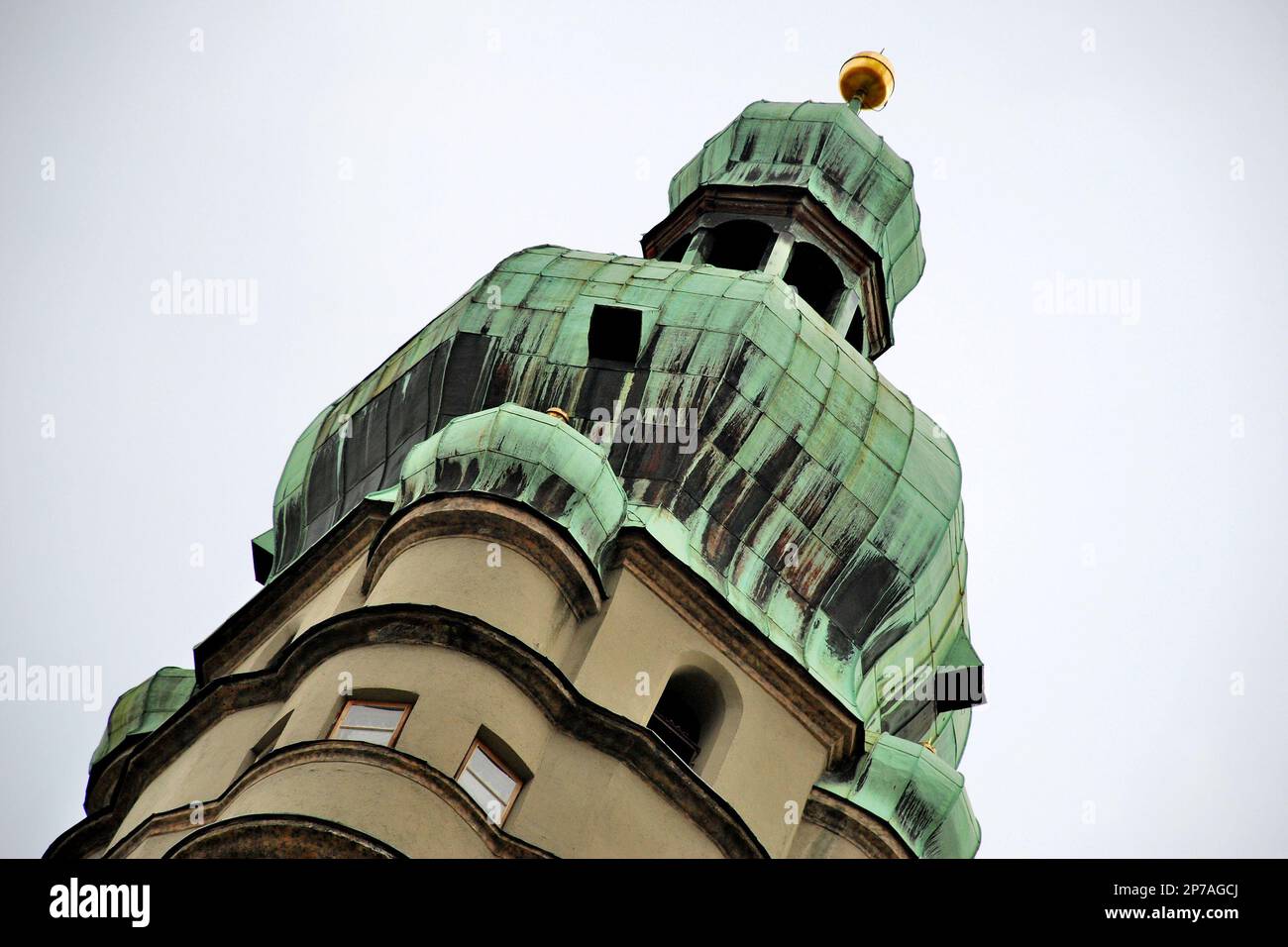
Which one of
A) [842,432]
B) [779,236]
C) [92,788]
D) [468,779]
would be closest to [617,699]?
[468,779]

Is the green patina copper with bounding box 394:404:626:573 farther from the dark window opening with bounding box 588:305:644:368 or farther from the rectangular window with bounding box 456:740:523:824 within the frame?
the rectangular window with bounding box 456:740:523:824

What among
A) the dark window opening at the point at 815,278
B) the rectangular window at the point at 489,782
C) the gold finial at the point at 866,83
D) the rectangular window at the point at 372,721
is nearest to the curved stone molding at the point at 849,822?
the rectangular window at the point at 489,782

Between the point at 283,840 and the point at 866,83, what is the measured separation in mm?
19133

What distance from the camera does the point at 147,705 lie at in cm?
3759

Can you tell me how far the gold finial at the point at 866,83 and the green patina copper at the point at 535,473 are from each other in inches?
491

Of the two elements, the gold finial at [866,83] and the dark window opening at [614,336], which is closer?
the dark window opening at [614,336]

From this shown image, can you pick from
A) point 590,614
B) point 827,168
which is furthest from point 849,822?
point 827,168

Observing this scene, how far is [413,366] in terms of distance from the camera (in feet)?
119

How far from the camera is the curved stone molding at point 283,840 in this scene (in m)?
27.9

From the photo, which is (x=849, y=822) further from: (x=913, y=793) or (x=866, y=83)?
(x=866, y=83)

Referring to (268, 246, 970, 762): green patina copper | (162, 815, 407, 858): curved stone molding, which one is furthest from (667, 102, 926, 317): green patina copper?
(162, 815, 407, 858): curved stone molding

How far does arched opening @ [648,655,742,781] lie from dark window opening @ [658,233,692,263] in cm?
899

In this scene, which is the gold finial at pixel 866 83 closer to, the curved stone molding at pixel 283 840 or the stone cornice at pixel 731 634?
the stone cornice at pixel 731 634
